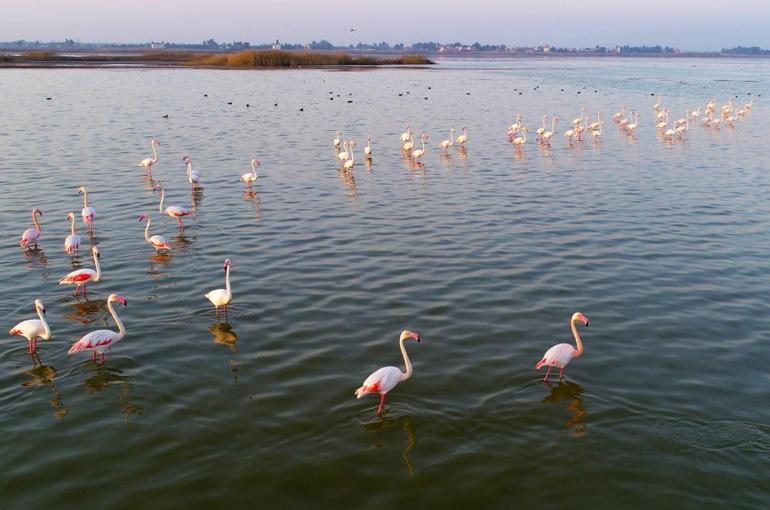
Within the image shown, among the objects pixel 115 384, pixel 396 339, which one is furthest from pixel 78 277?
pixel 396 339

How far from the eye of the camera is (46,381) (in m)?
12.6

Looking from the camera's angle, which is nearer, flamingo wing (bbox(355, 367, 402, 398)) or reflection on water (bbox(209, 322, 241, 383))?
flamingo wing (bbox(355, 367, 402, 398))

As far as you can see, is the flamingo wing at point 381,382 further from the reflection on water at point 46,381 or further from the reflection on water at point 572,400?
the reflection on water at point 46,381

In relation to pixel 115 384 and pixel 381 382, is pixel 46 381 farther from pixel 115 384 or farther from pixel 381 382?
pixel 381 382

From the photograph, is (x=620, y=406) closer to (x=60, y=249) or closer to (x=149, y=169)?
(x=60, y=249)

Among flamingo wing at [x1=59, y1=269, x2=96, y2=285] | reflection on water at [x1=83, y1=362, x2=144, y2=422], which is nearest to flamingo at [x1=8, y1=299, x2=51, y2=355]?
reflection on water at [x1=83, y1=362, x2=144, y2=422]

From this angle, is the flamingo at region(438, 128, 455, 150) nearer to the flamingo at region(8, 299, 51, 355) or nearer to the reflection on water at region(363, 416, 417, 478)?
the flamingo at region(8, 299, 51, 355)

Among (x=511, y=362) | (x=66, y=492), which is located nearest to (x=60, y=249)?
(x=66, y=492)

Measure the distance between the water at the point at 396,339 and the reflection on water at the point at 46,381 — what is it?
2.4 inches

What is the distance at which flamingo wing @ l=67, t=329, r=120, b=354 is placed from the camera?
12.7 metres

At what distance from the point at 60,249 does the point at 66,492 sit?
1259 centimetres

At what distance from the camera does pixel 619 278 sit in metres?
17.9

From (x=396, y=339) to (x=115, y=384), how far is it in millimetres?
5690

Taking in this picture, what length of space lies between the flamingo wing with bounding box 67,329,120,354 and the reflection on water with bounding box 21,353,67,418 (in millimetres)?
554
